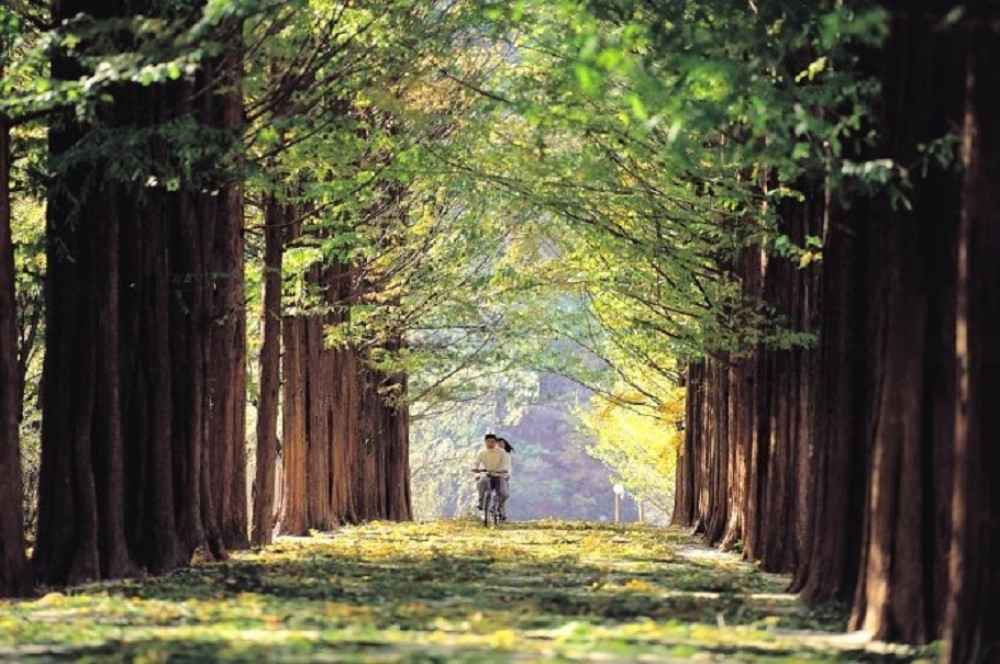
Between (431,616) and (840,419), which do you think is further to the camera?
(840,419)

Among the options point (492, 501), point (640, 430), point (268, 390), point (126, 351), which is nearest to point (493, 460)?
point (492, 501)

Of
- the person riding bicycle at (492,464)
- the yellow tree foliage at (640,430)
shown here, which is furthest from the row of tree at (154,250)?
the yellow tree foliage at (640,430)

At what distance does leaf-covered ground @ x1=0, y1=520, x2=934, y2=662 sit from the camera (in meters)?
11.2

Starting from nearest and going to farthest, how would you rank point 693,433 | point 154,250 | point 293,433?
point 154,250, point 293,433, point 693,433

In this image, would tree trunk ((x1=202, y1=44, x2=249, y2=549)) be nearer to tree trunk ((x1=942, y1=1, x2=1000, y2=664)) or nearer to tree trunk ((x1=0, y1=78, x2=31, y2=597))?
tree trunk ((x1=0, y1=78, x2=31, y2=597))

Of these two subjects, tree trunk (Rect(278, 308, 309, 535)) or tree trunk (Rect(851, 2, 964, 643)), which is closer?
tree trunk (Rect(851, 2, 964, 643))

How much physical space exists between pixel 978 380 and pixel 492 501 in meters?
30.1

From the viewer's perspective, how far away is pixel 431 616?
554 inches

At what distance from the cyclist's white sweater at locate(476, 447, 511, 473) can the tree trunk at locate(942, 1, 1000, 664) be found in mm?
27303

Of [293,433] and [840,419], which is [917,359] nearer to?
[840,419]

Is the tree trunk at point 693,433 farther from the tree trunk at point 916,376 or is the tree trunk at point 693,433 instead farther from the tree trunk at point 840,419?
the tree trunk at point 916,376

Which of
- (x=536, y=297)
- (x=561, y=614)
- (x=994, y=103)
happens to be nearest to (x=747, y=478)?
(x=561, y=614)

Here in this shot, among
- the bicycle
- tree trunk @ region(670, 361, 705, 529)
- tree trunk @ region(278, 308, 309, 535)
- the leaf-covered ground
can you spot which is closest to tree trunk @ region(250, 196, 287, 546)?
tree trunk @ region(278, 308, 309, 535)

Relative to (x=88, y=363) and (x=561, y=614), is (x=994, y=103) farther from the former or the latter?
(x=88, y=363)
